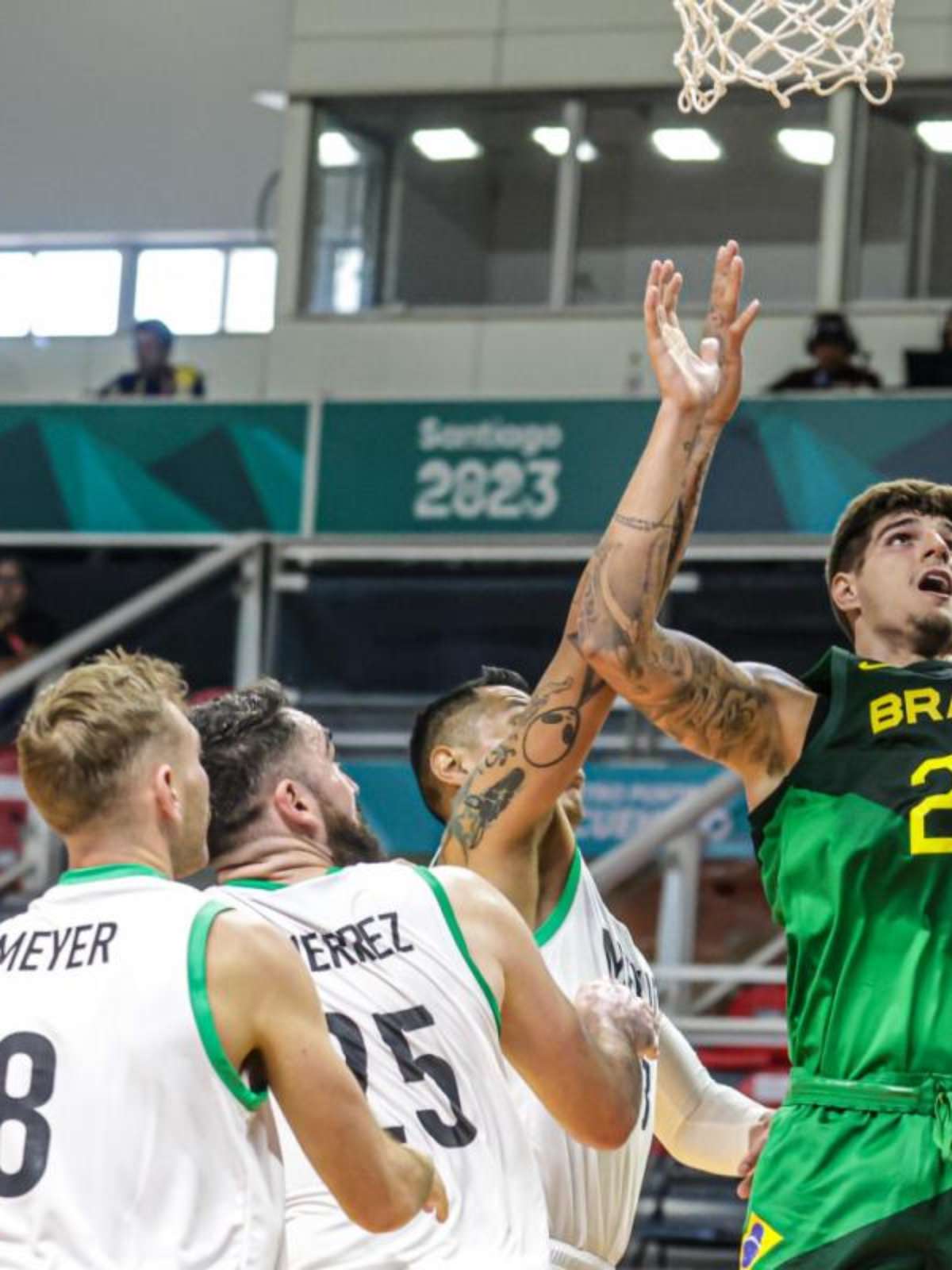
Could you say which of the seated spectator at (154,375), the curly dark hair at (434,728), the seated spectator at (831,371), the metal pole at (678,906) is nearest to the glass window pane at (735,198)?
the seated spectator at (831,371)

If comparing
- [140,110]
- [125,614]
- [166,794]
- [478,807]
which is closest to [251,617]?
[125,614]

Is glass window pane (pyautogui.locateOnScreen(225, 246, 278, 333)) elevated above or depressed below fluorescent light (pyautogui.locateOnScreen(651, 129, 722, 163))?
below

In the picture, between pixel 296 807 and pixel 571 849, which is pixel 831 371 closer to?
pixel 571 849

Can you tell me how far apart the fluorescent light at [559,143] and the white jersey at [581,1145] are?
36.3 ft

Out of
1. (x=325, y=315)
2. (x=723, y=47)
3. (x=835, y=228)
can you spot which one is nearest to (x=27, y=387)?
(x=325, y=315)

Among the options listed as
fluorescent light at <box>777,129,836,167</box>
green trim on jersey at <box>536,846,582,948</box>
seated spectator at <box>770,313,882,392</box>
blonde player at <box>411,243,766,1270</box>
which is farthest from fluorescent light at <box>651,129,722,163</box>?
green trim on jersey at <box>536,846,582,948</box>

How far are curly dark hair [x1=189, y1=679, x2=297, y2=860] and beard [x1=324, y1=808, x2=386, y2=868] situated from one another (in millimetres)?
136

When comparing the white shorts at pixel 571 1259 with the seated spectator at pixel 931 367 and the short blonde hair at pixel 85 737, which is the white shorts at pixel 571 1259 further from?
the seated spectator at pixel 931 367

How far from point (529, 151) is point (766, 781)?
11.7 m

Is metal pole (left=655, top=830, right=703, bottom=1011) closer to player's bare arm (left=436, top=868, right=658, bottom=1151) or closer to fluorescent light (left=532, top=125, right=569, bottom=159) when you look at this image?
player's bare arm (left=436, top=868, right=658, bottom=1151)

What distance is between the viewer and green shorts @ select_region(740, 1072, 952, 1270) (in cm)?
425

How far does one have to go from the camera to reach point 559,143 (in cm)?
1579

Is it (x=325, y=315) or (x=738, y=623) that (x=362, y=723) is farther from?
(x=325, y=315)

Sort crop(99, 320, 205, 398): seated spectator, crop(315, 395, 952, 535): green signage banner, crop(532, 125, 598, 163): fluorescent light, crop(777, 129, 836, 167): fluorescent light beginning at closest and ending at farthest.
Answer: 1. crop(315, 395, 952, 535): green signage banner
2. crop(99, 320, 205, 398): seated spectator
3. crop(777, 129, 836, 167): fluorescent light
4. crop(532, 125, 598, 163): fluorescent light
